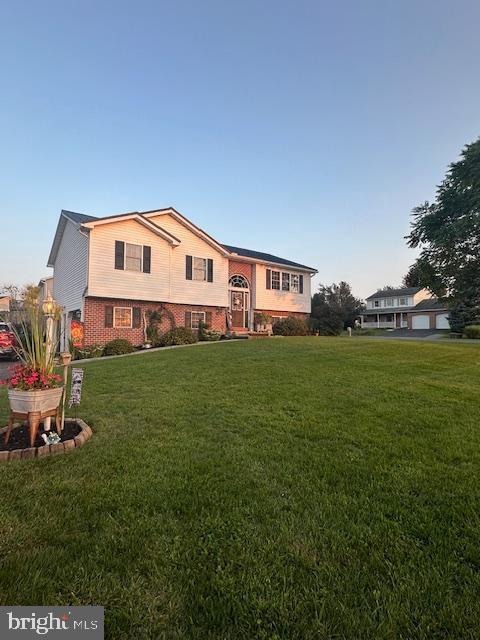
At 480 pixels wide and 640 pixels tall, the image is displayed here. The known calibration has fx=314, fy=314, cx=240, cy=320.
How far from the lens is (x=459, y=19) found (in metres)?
9.24

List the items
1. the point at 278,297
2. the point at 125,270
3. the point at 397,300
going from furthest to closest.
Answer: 1. the point at 397,300
2. the point at 278,297
3. the point at 125,270

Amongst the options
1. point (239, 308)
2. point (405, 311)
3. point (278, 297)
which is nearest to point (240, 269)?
point (239, 308)

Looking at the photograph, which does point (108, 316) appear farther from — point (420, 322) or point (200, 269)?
point (420, 322)

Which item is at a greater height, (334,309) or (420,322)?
(334,309)

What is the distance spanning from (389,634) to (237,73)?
14358 millimetres

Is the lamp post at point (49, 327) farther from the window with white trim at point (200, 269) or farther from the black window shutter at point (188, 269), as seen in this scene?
the window with white trim at point (200, 269)

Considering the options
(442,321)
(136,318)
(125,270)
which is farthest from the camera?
(442,321)

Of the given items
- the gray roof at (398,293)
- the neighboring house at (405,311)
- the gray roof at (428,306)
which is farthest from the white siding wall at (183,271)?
the gray roof at (398,293)

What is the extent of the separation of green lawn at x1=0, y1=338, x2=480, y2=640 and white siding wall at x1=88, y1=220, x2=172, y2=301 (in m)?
12.4

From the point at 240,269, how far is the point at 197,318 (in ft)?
15.7

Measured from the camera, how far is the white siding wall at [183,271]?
18516mm

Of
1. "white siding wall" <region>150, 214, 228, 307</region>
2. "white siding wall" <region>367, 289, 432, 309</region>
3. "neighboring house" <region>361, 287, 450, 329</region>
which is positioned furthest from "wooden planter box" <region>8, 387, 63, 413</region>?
"white siding wall" <region>367, 289, 432, 309</region>

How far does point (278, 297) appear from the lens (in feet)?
74.9

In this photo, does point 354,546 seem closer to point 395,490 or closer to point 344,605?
point 344,605
